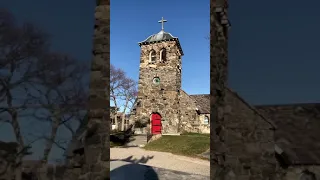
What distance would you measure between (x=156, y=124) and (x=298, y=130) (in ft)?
64.6

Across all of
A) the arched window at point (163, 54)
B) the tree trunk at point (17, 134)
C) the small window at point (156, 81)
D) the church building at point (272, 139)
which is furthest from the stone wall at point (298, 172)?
the arched window at point (163, 54)

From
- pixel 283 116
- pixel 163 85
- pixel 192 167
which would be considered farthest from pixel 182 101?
pixel 283 116

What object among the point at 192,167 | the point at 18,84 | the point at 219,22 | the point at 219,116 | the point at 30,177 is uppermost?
the point at 219,22

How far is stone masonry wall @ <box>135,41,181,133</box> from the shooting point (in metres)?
24.7

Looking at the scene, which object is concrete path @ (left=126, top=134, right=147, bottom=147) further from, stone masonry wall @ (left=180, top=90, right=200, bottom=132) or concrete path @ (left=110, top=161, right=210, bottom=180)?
concrete path @ (left=110, top=161, right=210, bottom=180)

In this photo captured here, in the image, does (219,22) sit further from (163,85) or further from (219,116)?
(163,85)

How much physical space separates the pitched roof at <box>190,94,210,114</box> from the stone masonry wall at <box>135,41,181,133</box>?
3898mm

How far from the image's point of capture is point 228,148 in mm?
4676

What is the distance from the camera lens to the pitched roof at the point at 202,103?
27781mm

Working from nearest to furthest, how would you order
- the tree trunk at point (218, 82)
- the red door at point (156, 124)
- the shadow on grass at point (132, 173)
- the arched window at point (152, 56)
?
the tree trunk at point (218, 82) → the shadow on grass at point (132, 173) → the red door at point (156, 124) → the arched window at point (152, 56)

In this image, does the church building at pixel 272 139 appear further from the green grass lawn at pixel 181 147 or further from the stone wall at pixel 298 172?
the green grass lawn at pixel 181 147

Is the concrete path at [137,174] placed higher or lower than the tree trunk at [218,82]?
lower

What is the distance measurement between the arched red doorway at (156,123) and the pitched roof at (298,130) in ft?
60.6

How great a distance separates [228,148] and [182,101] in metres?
21.8
